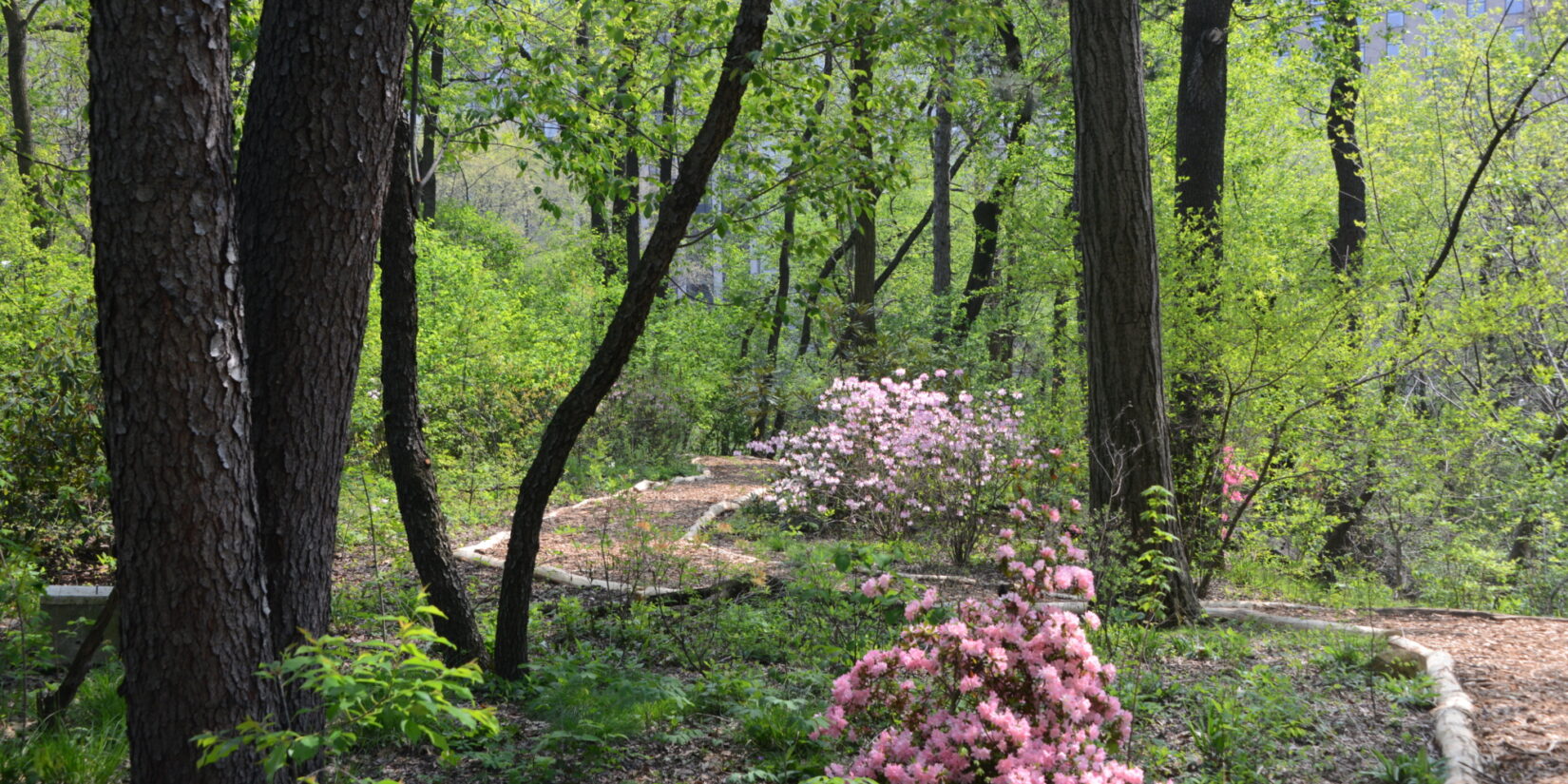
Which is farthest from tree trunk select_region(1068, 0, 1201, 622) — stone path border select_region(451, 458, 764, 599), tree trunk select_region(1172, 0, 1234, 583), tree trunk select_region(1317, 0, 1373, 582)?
stone path border select_region(451, 458, 764, 599)

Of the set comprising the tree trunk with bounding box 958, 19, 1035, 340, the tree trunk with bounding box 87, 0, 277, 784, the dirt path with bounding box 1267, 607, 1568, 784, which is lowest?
the dirt path with bounding box 1267, 607, 1568, 784

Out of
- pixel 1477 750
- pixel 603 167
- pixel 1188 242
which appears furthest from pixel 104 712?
pixel 1188 242

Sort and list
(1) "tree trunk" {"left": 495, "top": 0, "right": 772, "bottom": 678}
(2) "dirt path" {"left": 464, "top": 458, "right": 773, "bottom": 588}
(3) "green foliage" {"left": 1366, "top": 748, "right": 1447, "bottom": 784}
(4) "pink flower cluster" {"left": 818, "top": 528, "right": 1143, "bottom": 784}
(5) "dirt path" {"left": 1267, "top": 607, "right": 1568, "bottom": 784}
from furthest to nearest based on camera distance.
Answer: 1. (2) "dirt path" {"left": 464, "top": 458, "right": 773, "bottom": 588}
2. (1) "tree trunk" {"left": 495, "top": 0, "right": 772, "bottom": 678}
3. (5) "dirt path" {"left": 1267, "top": 607, "right": 1568, "bottom": 784}
4. (3) "green foliage" {"left": 1366, "top": 748, "right": 1447, "bottom": 784}
5. (4) "pink flower cluster" {"left": 818, "top": 528, "right": 1143, "bottom": 784}

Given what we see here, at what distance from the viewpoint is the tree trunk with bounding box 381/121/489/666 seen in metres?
3.94

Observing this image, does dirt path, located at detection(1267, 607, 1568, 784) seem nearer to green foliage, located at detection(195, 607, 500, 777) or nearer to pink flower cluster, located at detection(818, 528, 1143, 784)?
pink flower cluster, located at detection(818, 528, 1143, 784)

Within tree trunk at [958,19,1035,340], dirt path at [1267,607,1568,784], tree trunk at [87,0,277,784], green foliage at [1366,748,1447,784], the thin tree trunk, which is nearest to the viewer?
tree trunk at [87,0,277,784]

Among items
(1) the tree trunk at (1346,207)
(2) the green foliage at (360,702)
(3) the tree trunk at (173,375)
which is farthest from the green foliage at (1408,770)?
(1) the tree trunk at (1346,207)

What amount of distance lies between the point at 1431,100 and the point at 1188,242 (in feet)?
23.5

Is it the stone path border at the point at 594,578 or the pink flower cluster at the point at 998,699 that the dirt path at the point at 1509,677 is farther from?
the stone path border at the point at 594,578

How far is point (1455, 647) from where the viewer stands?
5.03 meters

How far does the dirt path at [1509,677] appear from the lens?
344 centimetres

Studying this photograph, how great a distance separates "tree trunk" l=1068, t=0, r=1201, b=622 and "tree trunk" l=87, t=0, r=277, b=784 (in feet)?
14.6

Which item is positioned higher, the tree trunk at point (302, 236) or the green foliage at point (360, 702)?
the tree trunk at point (302, 236)

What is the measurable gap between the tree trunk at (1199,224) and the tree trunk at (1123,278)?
92 centimetres
